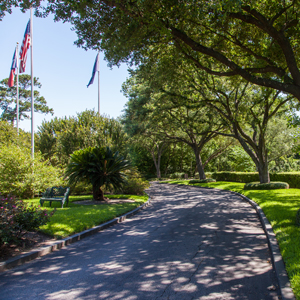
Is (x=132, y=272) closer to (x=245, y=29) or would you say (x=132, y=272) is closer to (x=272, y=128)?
(x=245, y=29)

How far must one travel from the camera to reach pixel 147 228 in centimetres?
834

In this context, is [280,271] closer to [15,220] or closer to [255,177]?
[15,220]

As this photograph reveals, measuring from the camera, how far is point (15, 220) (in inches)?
Answer: 227

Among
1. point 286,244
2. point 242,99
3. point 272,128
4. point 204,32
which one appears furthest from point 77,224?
point 272,128

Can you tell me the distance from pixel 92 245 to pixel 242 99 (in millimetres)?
18241

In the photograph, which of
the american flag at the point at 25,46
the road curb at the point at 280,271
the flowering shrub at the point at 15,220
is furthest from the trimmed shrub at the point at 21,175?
the road curb at the point at 280,271

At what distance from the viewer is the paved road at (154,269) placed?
3857 millimetres

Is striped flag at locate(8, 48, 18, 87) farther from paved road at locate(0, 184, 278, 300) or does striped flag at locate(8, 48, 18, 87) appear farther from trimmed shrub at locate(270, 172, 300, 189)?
trimmed shrub at locate(270, 172, 300, 189)

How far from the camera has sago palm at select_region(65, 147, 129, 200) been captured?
14.2m

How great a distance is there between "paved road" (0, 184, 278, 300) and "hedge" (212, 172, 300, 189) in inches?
639

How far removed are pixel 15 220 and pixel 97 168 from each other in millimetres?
8645

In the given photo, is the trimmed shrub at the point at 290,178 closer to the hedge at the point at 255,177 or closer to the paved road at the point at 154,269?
the hedge at the point at 255,177

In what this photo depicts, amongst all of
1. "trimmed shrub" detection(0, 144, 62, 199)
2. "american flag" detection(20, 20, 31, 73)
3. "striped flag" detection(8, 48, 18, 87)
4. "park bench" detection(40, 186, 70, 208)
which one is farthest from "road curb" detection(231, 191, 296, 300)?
"striped flag" detection(8, 48, 18, 87)

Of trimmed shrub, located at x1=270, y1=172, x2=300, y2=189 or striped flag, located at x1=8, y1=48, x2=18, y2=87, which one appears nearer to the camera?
trimmed shrub, located at x1=270, y1=172, x2=300, y2=189
